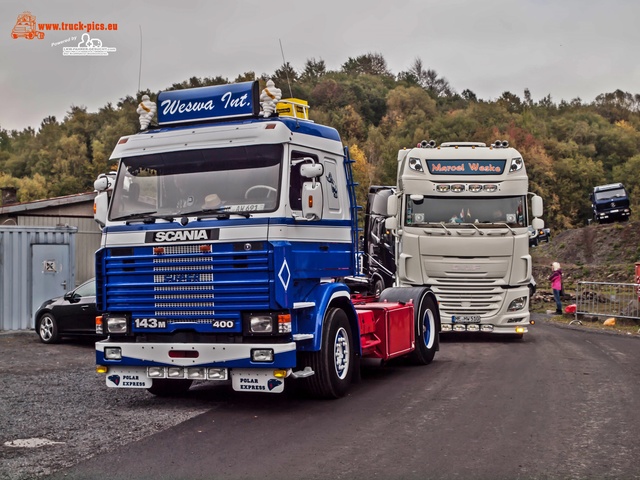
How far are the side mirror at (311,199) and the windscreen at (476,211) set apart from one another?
8.73 meters

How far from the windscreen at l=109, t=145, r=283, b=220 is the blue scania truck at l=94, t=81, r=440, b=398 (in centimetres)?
1

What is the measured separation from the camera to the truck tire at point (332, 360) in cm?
958

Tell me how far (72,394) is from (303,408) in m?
3.30

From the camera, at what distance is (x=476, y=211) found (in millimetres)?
17641

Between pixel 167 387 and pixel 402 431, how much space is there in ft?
12.7

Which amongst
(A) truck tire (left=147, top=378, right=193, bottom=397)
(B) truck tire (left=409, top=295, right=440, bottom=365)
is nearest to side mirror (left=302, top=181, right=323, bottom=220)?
(A) truck tire (left=147, top=378, right=193, bottom=397)

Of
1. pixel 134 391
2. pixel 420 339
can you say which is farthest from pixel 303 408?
pixel 420 339

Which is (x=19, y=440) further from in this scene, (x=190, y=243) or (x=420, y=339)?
(x=420, y=339)

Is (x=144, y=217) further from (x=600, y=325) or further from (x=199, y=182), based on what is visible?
(x=600, y=325)

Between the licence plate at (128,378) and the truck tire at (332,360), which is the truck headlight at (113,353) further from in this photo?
the truck tire at (332,360)

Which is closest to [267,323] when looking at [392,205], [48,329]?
[392,205]

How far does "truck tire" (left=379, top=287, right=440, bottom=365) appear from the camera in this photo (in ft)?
44.8

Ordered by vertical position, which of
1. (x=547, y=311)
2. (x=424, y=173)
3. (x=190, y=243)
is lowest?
(x=547, y=311)

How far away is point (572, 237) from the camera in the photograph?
55125 millimetres
